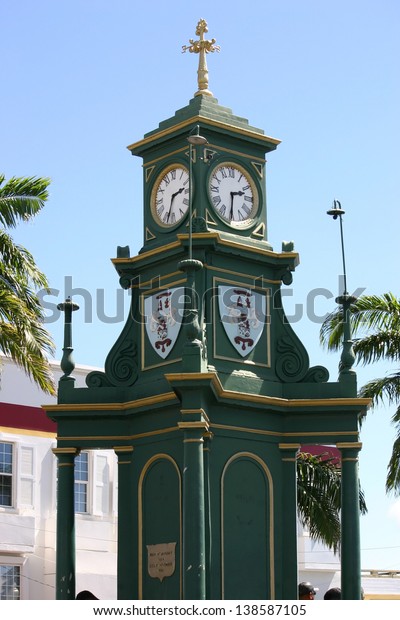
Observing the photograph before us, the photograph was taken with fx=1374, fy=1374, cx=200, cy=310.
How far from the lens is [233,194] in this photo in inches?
992

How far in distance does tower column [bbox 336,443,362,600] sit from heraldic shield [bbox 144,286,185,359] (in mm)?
3516

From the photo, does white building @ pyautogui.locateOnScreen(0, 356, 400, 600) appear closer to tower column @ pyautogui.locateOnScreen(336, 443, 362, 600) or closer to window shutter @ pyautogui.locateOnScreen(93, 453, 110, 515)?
window shutter @ pyautogui.locateOnScreen(93, 453, 110, 515)

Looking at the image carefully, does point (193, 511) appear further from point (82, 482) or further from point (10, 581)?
point (82, 482)

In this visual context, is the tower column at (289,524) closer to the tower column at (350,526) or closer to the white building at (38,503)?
the tower column at (350,526)

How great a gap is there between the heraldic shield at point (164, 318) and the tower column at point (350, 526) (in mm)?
3516

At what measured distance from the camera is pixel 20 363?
1011 inches

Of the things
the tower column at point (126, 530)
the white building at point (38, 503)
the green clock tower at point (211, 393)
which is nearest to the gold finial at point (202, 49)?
the green clock tower at point (211, 393)

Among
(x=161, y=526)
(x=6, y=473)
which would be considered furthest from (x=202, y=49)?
(x=6, y=473)

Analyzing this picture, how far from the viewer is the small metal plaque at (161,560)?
2339cm

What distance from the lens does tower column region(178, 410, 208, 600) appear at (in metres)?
21.6

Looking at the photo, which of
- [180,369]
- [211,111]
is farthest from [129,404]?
[211,111]

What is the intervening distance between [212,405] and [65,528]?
3478 mm
